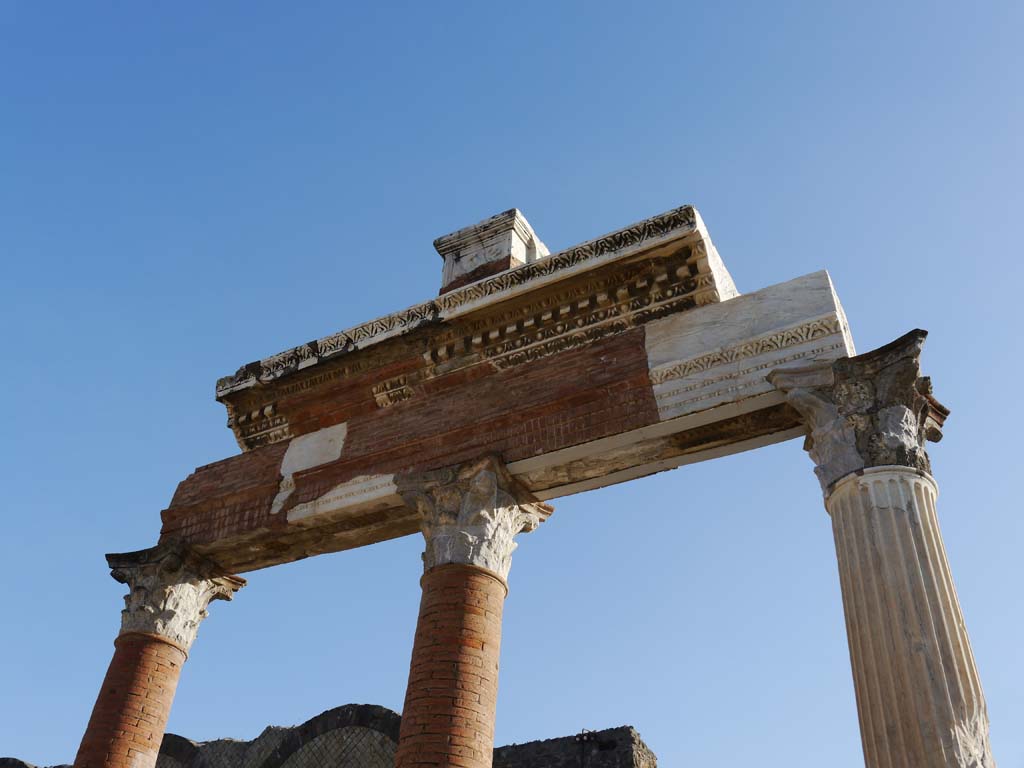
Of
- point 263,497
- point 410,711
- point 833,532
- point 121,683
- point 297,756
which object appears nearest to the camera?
point 833,532

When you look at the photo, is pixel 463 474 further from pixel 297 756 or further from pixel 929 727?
pixel 297 756

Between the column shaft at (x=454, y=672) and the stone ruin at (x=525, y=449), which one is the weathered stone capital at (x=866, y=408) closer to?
the stone ruin at (x=525, y=449)

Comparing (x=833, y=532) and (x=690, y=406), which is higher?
(x=690, y=406)

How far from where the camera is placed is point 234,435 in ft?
35.3

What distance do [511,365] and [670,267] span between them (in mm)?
1808

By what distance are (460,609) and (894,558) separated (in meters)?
3.34

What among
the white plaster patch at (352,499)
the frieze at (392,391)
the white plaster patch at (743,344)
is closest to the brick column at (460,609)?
the white plaster patch at (352,499)

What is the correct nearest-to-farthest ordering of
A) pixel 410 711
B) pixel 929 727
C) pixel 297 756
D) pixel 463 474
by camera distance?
1. pixel 929 727
2. pixel 410 711
3. pixel 463 474
4. pixel 297 756

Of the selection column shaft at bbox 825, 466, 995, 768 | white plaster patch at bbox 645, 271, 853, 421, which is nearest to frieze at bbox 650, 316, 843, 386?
white plaster patch at bbox 645, 271, 853, 421

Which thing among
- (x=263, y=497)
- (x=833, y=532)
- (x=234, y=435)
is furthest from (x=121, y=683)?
(x=833, y=532)

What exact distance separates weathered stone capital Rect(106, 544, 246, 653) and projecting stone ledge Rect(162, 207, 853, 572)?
263 mm

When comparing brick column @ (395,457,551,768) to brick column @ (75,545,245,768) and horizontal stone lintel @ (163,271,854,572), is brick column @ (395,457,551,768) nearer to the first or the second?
horizontal stone lintel @ (163,271,854,572)

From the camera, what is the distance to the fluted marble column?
17.9 ft

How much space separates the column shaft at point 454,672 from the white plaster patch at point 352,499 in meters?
1.17
